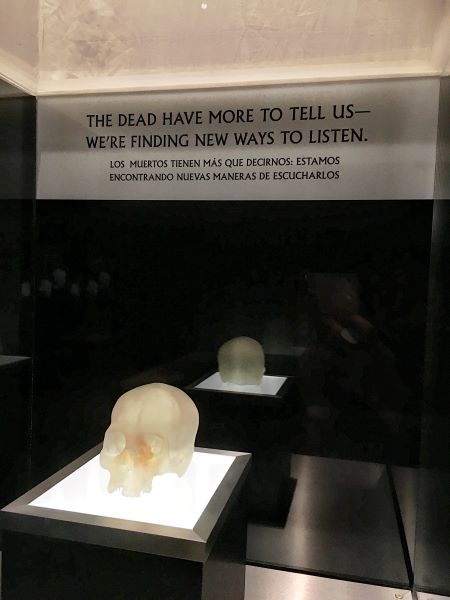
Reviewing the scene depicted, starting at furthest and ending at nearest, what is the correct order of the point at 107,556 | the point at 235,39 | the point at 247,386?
the point at 247,386 → the point at 235,39 → the point at 107,556

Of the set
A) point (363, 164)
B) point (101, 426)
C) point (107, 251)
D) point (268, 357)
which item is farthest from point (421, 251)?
point (101, 426)

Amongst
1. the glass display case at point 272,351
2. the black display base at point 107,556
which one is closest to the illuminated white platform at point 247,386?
the glass display case at point 272,351

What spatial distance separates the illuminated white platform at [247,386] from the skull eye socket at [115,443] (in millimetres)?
653

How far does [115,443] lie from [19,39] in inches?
60.4

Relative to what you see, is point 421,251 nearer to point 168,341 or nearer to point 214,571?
point 168,341

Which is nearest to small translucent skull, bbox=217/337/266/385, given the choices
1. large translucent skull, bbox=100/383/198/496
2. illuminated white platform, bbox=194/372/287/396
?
illuminated white platform, bbox=194/372/287/396

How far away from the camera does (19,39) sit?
204cm

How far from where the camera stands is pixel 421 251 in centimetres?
186

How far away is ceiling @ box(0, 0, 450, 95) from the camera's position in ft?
5.92

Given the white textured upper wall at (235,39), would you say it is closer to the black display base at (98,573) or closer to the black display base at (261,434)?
the black display base at (261,434)

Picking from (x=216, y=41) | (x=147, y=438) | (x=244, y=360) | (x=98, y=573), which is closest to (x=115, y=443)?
(x=147, y=438)

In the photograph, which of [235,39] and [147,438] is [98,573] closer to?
[147,438]

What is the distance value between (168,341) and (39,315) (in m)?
0.56

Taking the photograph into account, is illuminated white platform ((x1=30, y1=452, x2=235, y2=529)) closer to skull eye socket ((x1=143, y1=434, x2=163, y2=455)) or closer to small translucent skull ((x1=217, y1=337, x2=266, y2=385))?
skull eye socket ((x1=143, y1=434, x2=163, y2=455))
